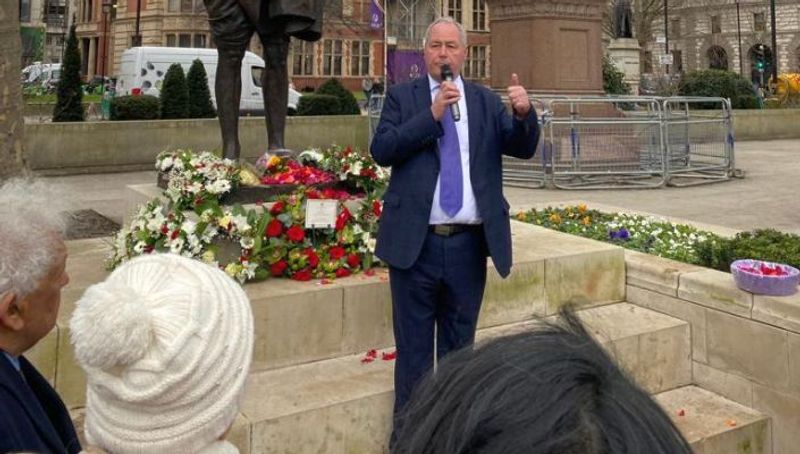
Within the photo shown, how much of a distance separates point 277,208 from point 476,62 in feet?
210

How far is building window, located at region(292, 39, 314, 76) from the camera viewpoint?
60.5m

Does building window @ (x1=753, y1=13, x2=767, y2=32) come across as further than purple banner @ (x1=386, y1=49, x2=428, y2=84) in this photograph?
Yes

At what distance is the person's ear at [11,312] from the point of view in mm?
1606

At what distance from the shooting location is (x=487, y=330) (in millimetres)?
4934

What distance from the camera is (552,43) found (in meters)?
13.7

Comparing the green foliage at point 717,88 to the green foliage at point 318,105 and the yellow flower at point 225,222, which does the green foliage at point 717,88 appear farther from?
the yellow flower at point 225,222

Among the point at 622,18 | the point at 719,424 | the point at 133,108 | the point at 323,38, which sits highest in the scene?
the point at 323,38

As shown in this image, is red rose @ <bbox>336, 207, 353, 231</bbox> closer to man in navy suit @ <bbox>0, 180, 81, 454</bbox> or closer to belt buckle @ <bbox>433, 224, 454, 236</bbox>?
belt buckle @ <bbox>433, 224, 454, 236</bbox>

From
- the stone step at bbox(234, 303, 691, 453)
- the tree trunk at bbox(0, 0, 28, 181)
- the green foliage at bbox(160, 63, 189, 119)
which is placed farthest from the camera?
the green foliage at bbox(160, 63, 189, 119)

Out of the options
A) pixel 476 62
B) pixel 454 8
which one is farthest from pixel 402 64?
pixel 454 8

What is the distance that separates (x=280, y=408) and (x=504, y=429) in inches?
118

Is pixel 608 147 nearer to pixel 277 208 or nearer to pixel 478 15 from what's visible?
pixel 277 208

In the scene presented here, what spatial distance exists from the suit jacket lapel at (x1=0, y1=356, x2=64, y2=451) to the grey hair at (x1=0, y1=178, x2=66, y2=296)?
0.18 metres

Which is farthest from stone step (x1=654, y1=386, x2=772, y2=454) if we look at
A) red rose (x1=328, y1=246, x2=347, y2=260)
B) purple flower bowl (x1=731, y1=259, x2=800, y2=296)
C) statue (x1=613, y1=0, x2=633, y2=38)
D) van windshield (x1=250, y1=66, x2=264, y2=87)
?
van windshield (x1=250, y1=66, x2=264, y2=87)
